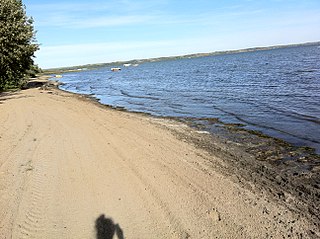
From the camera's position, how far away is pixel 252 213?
5480 millimetres

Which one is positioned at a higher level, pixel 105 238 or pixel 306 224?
pixel 105 238

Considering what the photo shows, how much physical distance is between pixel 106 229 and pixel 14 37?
19519 mm

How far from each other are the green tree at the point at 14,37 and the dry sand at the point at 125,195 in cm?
1217

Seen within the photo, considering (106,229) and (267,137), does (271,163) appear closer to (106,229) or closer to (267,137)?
(267,137)

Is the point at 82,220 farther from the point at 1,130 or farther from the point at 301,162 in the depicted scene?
the point at 1,130

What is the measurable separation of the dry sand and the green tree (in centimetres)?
1217

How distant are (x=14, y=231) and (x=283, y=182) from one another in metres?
5.86

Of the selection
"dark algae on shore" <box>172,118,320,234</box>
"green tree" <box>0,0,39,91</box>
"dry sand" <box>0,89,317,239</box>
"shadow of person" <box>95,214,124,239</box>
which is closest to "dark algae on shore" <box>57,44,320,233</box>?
"dark algae on shore" <box>172,118,320,234</box>

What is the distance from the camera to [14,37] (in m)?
20.3

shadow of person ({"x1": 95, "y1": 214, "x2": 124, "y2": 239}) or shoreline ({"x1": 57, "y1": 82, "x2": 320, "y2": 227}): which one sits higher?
shadow of person ({"x1": 95, "y1": 214, "x2": 124, "y2": 239})

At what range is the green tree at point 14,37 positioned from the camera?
781 inches

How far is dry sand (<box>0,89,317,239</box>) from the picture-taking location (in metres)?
5.02

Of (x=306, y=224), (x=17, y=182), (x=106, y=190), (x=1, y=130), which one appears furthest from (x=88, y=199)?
(x=1, y=130)

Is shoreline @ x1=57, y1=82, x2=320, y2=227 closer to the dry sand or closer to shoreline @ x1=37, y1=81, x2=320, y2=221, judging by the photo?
shoreline @ x1=37, y1=81, x2=320, y2=221
